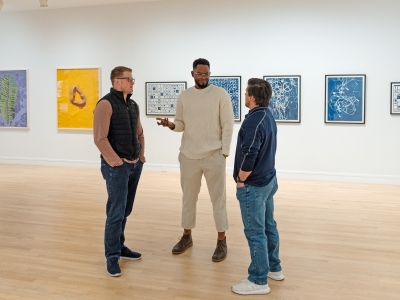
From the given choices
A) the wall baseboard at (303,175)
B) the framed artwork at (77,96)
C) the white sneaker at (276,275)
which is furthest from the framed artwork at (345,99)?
the white sneaker at (276,275)

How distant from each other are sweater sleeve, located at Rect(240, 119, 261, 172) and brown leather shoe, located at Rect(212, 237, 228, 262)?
124 centimetres

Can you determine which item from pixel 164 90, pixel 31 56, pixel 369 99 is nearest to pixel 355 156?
pixel 369 99

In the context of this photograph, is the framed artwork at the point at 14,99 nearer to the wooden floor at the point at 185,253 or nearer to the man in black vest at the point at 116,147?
the wooden floor at the point at 185,253

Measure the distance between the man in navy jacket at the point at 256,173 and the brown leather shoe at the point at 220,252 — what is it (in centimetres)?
70

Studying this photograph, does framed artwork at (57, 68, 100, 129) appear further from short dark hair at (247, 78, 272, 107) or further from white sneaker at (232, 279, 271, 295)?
white sneaker at (232, 279, 271, 295)

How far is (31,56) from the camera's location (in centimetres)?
1087

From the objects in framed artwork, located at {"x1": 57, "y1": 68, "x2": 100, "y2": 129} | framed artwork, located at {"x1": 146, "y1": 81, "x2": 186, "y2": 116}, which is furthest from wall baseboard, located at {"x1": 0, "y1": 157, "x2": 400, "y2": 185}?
framed artwork, located at {"x1": 146, "y1": 81, "x2": 186, "y2": 116}

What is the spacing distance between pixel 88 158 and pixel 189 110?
683 cm

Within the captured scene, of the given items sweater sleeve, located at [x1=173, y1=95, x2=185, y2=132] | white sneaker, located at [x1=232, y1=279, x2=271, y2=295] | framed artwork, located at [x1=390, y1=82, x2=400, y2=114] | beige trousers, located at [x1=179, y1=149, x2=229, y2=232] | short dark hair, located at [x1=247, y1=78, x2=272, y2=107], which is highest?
framed artwork, located at [x1=390, y1=82, x2=400, y2=114]

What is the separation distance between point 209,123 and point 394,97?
219 inches

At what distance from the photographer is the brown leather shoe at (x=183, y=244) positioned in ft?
14.2

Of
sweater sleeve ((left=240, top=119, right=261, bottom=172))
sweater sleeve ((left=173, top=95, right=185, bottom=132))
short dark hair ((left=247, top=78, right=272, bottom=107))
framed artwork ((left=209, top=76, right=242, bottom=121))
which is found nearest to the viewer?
sweater sleeve ((left=240, top=119, right=261, bottom=172))

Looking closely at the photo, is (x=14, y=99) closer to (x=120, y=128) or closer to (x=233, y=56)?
(x=233, y=56)

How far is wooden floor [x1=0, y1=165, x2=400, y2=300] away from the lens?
11.4 feet
